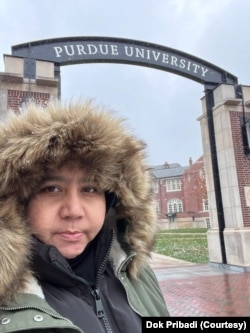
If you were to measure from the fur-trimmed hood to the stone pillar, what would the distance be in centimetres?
810

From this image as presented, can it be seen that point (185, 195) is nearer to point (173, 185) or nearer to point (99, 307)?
point (173, 185)

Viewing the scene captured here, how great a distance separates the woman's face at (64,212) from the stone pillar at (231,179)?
8.35m

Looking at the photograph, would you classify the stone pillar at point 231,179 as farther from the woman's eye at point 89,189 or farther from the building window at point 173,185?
the building window at point 173,185

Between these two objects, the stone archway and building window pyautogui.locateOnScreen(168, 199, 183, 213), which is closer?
the stone archway

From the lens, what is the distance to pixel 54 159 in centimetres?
127

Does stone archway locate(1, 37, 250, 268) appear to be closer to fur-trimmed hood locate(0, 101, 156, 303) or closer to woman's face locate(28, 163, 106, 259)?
fur-trimmed hood locate(0, 101, 156, 303)

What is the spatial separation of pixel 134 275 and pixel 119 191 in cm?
42

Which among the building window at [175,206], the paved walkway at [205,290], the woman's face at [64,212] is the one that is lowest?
the paved walkway at [205,290]

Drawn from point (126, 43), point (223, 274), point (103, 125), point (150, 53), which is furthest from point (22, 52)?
point (223, 274)

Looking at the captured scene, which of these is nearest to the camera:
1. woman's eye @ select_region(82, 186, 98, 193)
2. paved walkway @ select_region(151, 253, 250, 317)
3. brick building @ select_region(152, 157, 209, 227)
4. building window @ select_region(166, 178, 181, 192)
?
woman's eye @ select_region(82, 186, 98, 193)

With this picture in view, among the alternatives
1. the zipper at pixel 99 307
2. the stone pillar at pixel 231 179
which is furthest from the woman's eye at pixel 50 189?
the stone pillar at pixel 231 179

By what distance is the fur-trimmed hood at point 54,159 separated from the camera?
111cm

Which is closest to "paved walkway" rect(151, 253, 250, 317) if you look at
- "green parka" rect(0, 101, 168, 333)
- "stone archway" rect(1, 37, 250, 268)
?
"stone archway" rect(1, 37, 250, 268)

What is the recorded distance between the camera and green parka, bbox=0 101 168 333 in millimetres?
1035
